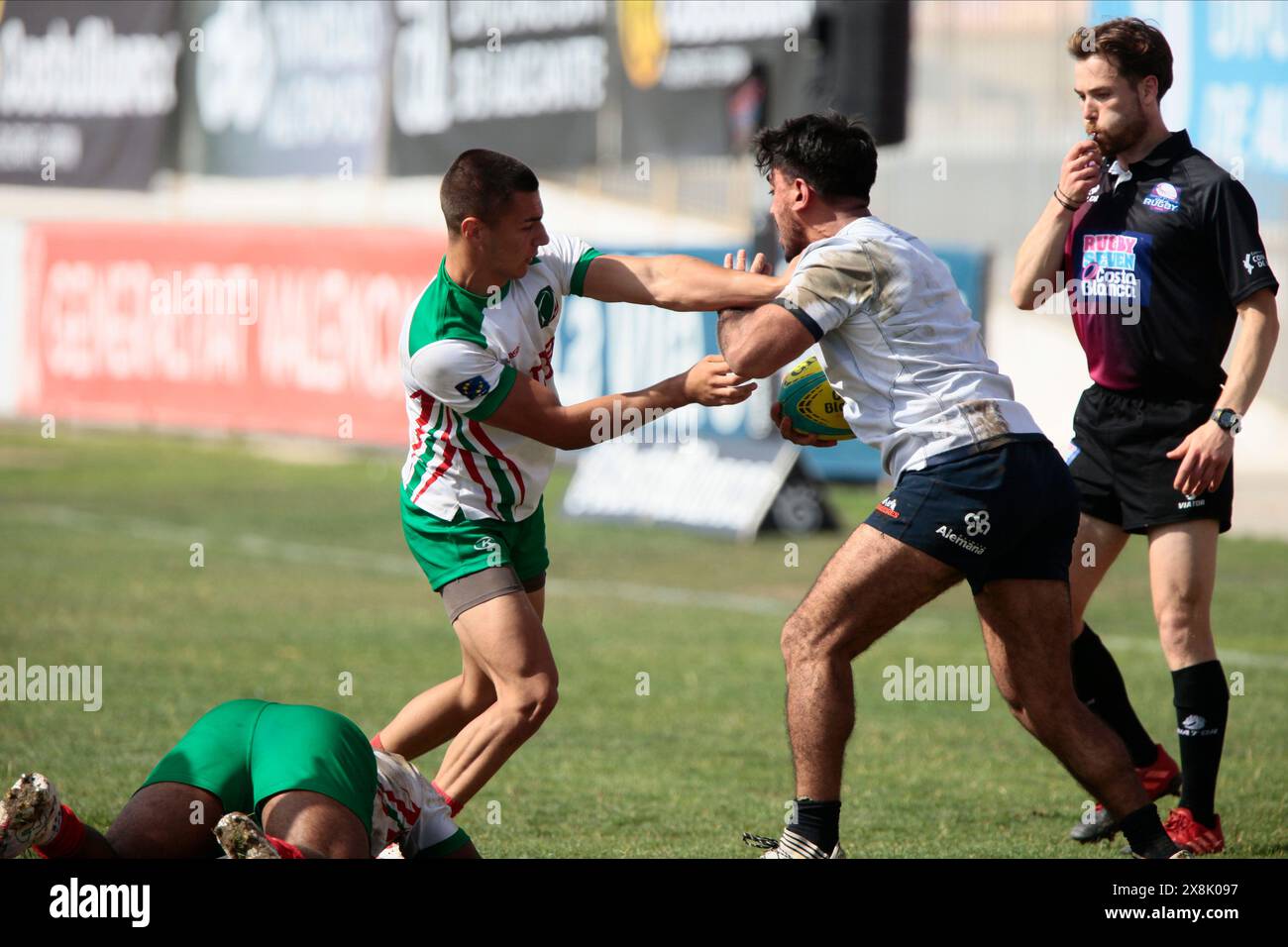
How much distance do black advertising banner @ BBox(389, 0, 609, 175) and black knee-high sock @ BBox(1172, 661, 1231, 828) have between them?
14.8 m

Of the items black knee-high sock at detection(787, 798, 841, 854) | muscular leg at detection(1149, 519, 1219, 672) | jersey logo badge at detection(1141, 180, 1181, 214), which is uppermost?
jersey logo badge at detection(1141, 180, 1181, 214)

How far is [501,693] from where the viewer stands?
221 inches

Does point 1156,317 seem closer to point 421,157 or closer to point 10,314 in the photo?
point 421,157

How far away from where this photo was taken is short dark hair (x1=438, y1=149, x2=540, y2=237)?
553 cm

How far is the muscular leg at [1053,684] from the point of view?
5.25 m

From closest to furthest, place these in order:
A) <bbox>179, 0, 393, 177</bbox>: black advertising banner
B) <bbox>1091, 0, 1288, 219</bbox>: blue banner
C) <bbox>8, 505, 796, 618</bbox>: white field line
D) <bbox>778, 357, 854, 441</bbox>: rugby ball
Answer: <bbox>778, 357, 854, 441</bbox>: rugby ball → <bbox>8, 505, 796, 618</bbox>: white field line → <bbox>1091, 0, 1288, 219</bbox>: blue banner → <bbox>179, 0, 393, 177</bbox>: black advertising banner

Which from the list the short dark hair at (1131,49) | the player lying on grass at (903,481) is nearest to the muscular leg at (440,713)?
the player lying on grass at (903,481)

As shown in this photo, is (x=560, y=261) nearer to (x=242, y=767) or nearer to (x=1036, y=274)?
(x=1036, y=274)

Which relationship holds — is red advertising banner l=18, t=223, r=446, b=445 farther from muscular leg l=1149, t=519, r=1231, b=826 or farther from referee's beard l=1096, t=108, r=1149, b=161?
muscular leg l=1149, t=519, r=1231, b=826

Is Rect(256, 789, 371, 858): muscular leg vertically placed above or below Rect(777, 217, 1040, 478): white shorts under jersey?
below

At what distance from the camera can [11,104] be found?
1036 inches

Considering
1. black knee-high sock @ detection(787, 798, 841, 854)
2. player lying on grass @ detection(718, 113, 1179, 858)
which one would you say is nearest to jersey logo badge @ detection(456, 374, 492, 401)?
player lying on grass @ detection(718, 113, 1179, 858)

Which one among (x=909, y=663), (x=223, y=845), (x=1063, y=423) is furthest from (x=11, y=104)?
(x=223, y=845)
